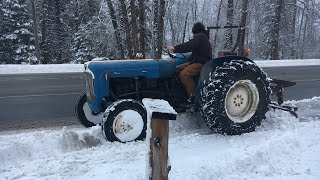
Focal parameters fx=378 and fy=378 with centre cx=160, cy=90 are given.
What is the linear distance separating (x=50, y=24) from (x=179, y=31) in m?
15.4

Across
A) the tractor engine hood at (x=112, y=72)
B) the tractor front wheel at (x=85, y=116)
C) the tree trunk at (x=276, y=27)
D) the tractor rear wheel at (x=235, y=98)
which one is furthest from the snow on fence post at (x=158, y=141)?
the tree trunk at (x=276, y=27)

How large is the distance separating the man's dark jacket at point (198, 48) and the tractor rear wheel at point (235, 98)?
0.43 m

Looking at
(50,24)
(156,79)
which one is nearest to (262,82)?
(156,79)

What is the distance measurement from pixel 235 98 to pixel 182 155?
1.77 metres

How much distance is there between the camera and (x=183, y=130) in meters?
6.68

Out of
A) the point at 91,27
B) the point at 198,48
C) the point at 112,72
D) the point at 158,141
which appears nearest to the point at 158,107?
the point at 158,141

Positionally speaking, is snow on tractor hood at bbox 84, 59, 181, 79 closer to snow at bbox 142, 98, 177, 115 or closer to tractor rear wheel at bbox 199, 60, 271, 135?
tractor rear wheel at bbox 199, 60, 271, 135

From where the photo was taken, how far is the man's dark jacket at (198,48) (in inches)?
255

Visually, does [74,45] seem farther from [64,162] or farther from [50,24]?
[64,162]

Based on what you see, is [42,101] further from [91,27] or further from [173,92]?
[91,27]

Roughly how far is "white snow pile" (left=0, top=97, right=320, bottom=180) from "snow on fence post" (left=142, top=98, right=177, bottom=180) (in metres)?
0.25

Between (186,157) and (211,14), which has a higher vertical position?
(211,14)

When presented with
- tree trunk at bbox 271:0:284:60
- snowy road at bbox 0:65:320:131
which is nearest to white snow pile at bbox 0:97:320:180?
snowy road at bbox 0:65:320:131

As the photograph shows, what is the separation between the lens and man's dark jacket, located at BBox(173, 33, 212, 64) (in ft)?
21.2
